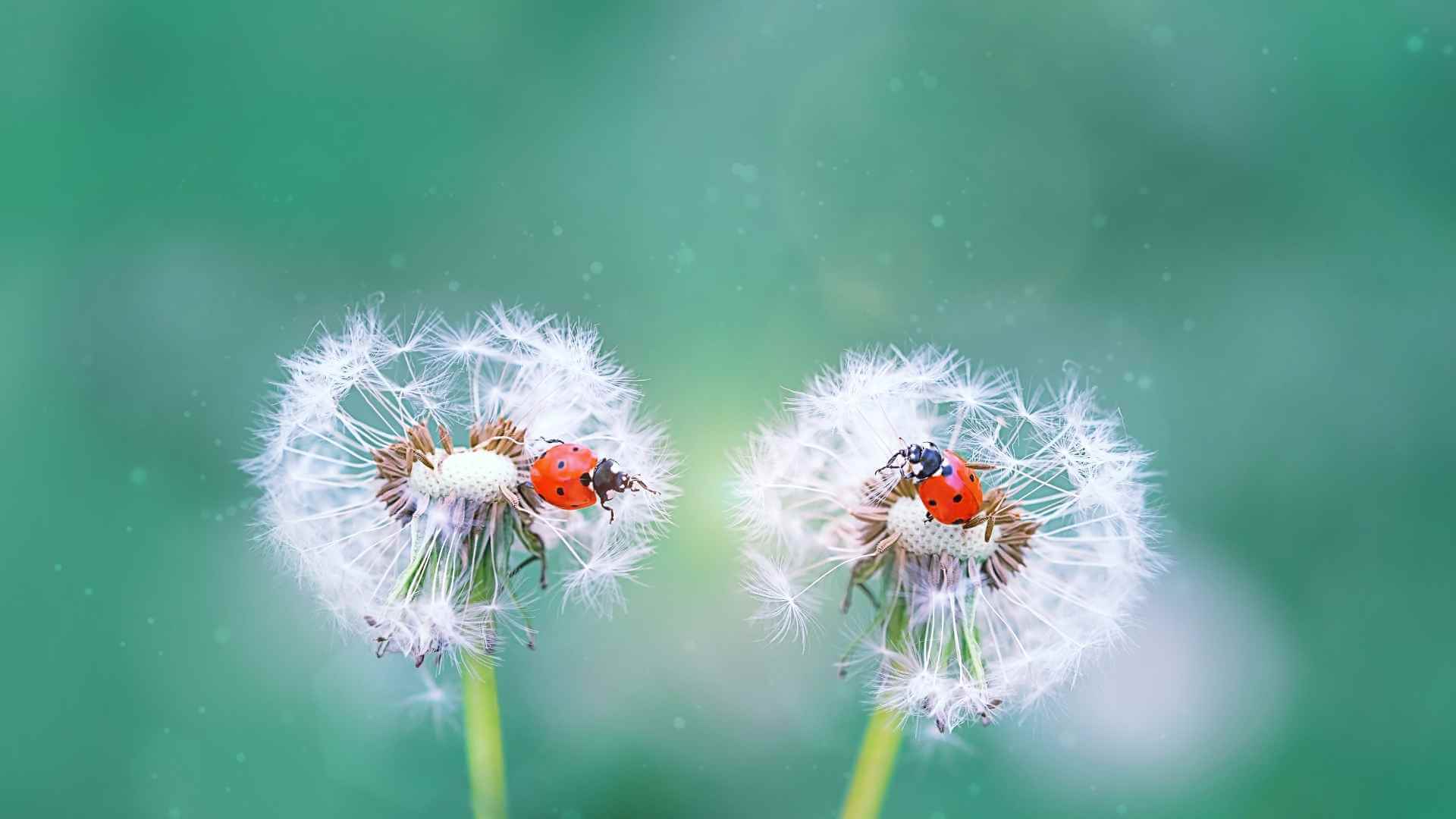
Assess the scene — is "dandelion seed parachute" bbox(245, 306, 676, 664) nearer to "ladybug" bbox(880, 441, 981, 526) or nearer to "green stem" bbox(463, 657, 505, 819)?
"green stem" bbox(463, 657, 505, 819)

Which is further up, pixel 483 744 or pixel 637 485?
pixel 637 485

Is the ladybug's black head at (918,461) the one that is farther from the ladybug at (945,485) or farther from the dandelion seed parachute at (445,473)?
the dandelion seed parachute at (445,473)

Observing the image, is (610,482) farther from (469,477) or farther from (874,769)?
(874,769)

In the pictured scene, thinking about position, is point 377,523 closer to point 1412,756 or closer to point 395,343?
point 395,343

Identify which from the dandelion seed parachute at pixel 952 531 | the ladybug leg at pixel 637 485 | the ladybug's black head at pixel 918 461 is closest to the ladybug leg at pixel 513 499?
the ladybug leg at pixel 637 485

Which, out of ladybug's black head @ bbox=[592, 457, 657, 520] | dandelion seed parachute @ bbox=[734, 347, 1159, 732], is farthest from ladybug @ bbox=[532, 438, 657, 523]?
dandelion seed parachute @ bbox=[734, 347, 1159, 732]

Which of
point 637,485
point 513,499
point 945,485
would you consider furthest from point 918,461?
point 513,499
